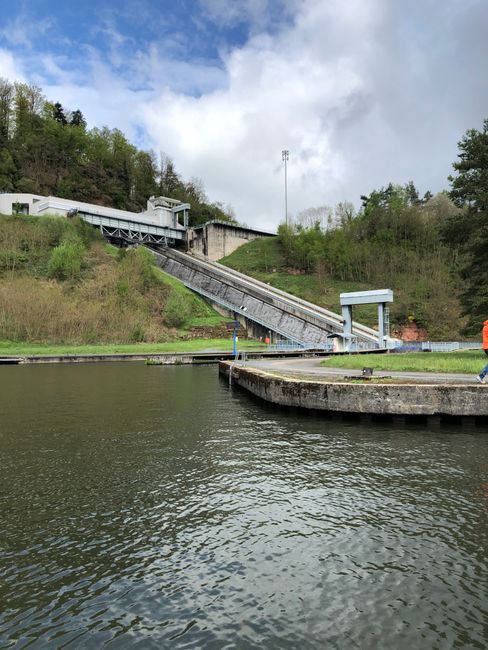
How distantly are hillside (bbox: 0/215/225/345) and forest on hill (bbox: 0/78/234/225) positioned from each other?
19917mm

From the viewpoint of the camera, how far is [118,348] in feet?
146

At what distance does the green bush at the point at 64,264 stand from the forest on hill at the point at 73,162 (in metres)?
25.6

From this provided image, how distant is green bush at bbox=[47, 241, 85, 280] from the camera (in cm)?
5712

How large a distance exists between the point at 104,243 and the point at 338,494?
66.0 metres

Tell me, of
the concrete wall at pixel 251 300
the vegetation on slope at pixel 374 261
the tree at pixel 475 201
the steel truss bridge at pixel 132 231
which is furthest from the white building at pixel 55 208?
the tree at pixel 475 201

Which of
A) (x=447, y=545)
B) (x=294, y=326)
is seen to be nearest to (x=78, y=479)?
(x=447, y=545)

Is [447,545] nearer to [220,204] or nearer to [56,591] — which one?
[56,591]

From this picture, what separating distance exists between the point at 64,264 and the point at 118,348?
64.1 ft

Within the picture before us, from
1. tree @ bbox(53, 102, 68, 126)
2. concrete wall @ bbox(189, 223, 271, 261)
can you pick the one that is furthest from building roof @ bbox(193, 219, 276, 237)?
tree @ bbox(53, 102, 68, 126)

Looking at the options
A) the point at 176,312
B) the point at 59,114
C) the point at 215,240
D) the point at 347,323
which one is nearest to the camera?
the point at 347,323

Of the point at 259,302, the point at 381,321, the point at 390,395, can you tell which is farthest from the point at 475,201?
the point at 259,302

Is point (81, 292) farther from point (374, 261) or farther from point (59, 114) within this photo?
point (59, 114)

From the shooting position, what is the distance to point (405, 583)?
4965 millimetres

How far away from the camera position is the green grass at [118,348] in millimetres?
42469
